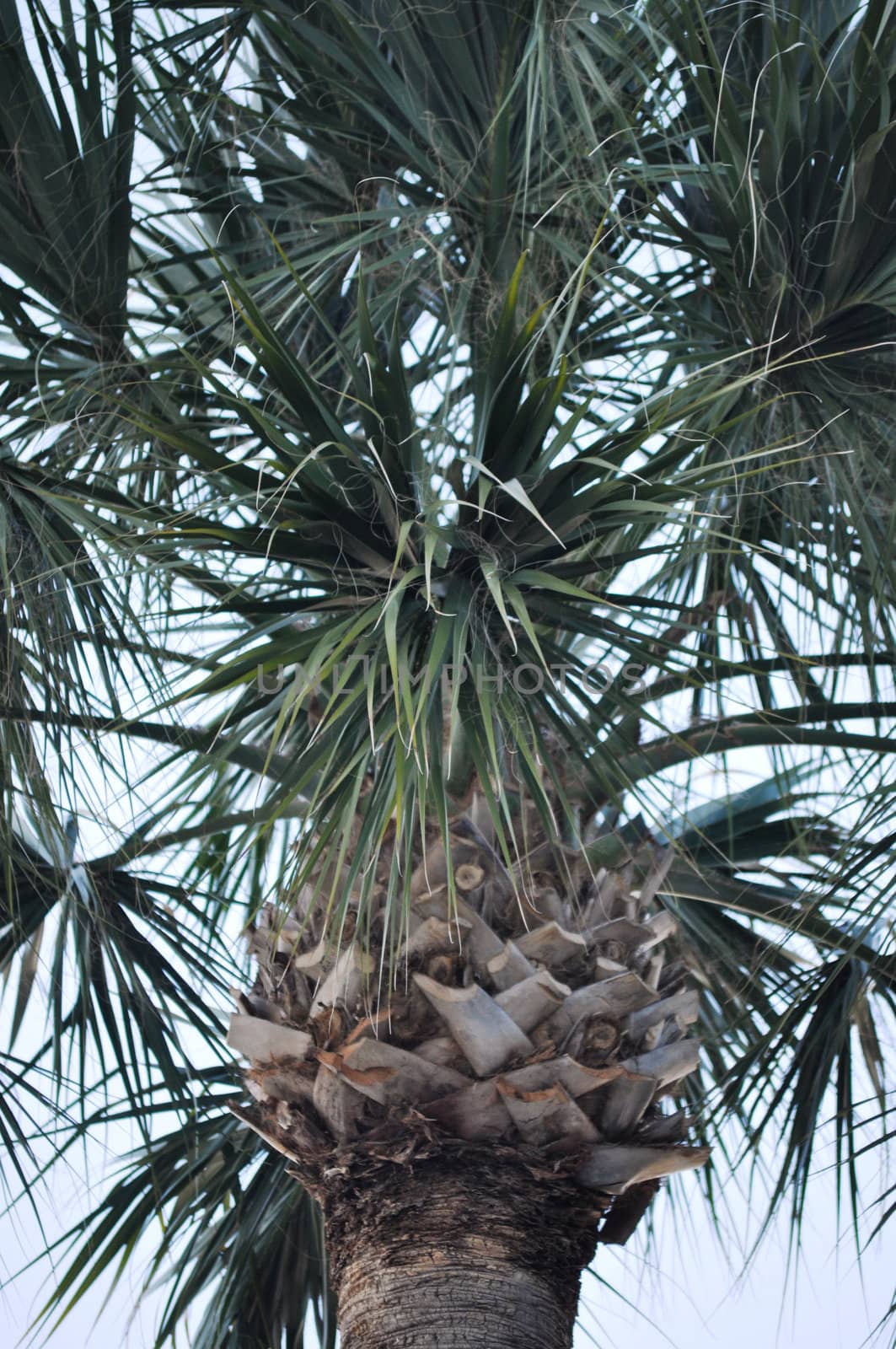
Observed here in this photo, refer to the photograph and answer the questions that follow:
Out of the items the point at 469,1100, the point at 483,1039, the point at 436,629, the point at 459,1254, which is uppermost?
the point at 436,629

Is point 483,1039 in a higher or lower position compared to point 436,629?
lower

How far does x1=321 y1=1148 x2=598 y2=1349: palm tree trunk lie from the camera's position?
2650 mm

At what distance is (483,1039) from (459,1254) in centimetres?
38

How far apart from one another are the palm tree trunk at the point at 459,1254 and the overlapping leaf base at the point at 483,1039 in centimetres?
4

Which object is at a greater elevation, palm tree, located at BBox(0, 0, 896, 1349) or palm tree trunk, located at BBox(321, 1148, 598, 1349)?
palm tree, located at BBox(0, 0, 896, 1349)

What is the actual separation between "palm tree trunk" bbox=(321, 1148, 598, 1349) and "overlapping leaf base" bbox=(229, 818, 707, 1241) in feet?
0.15

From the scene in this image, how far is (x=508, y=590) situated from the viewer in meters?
2.45

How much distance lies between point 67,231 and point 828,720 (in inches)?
82.1

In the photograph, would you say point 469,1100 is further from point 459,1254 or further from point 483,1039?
point 459,1254

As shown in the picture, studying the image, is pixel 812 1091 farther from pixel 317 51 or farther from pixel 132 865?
pixel 317 51

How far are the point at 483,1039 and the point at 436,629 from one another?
2.60ft

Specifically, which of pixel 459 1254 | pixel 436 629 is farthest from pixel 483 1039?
pixel 436 629

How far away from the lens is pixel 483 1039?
2.75 metres

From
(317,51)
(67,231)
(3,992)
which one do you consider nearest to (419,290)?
(317,51)
